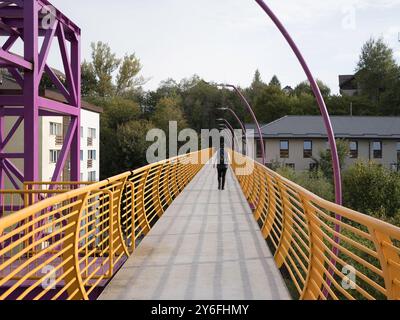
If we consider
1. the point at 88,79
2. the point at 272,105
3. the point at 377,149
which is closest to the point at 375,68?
the point at 272,105

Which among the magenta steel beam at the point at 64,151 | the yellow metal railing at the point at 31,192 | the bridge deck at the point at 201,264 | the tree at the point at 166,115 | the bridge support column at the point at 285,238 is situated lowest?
the bridge deck at the point at 201,264

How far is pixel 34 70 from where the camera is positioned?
371 inches

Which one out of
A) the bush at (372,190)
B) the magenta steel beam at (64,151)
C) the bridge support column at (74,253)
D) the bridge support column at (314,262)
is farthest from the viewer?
the bush at (372,190)

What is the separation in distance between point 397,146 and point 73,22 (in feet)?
170

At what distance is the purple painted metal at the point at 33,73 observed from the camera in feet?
30.7

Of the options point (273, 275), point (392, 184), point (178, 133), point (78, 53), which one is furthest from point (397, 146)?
point (273, 275)

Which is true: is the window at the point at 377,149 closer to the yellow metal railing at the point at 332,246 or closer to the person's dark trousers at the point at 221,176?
the person's dark trousers at the point at 221,176

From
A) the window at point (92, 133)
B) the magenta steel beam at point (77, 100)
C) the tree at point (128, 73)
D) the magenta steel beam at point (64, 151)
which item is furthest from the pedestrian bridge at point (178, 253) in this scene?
the tree at point (128, 73)

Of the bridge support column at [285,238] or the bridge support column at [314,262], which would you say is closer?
the bridge support column at [314,262]

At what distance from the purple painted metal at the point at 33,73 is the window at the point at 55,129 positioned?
2584 centimetres

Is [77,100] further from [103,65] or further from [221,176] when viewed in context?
[103,65]

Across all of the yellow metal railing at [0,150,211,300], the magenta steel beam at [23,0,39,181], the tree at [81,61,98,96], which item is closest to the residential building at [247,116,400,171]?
the tree at [81,61,98,96]

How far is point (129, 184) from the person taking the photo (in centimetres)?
770

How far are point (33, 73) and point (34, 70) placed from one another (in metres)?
0.06
